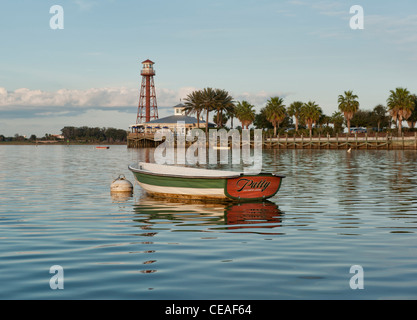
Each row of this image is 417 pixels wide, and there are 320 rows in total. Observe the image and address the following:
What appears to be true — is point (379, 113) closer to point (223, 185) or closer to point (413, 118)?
point (413, 118)

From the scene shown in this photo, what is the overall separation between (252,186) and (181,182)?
3133mm

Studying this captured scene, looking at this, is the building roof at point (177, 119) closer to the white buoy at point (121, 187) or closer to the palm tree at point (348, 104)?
the palm tree at point (348, 104)

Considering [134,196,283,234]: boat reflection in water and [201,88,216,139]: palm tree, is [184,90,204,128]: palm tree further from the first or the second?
[134,196,283,234]: boat reflection in water

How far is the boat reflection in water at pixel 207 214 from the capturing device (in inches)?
650

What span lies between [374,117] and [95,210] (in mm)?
143924

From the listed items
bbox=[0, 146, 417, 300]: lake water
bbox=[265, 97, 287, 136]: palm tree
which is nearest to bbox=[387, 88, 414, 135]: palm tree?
bbox=[265, 97, 287, 136]: palm tree

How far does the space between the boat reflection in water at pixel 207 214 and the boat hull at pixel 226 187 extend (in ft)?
1.17

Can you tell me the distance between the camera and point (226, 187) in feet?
69.7

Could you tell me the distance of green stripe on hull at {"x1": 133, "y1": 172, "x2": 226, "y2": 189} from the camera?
2136cm

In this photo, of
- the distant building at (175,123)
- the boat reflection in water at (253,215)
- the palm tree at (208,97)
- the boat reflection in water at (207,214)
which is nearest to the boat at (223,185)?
the boat reflection in water at (207,214)

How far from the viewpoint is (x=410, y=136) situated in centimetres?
10081

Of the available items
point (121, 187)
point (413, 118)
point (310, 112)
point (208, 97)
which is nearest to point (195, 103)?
point (208, 97)
